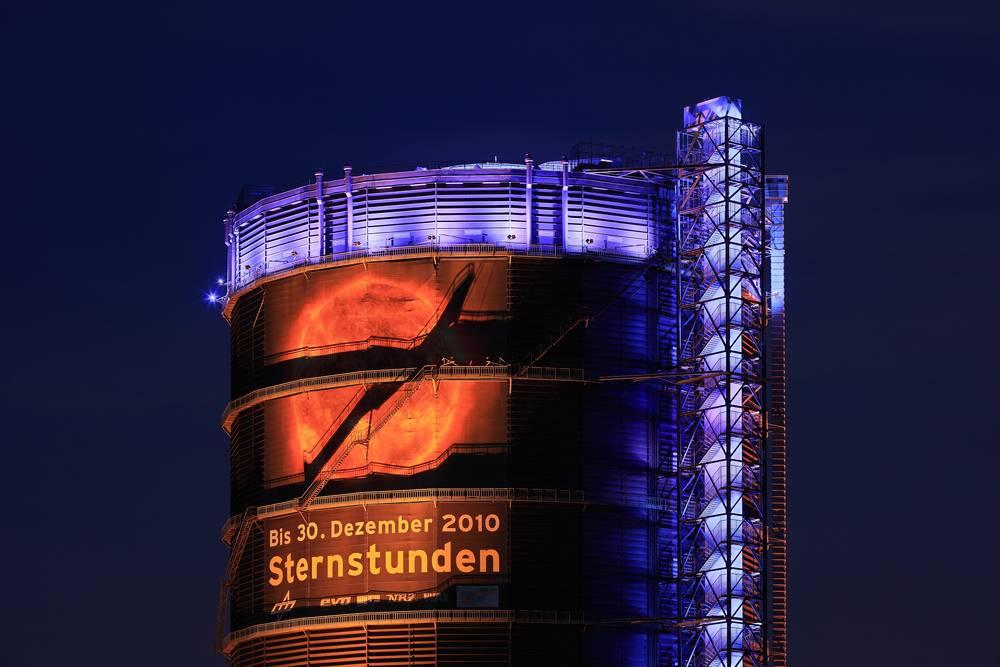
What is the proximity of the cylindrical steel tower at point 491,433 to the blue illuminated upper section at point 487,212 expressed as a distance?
8 centimetres

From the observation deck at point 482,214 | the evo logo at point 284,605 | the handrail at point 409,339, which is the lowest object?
the evo logo at point 284,605

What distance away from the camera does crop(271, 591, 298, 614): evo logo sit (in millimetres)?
80562

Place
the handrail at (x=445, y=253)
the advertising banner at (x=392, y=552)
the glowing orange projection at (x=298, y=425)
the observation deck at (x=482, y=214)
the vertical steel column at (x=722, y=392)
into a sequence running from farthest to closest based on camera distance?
the glowing orange projection at (x=298, y=425), the observation deck at (x=482, y=214), the handrail at (x=445, y=253), the vertical steel column at (x=722, y=392), the advertising banner at (x=392, y=552)

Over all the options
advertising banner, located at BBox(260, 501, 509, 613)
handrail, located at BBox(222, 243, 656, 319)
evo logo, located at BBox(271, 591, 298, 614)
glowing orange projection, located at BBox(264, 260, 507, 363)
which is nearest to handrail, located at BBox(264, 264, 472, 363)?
glowing orange projection, located at BBox(264, 260, 507, 363)

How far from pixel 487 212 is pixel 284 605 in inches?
581

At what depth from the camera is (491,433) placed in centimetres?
7938

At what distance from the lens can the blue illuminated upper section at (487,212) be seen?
81000mm

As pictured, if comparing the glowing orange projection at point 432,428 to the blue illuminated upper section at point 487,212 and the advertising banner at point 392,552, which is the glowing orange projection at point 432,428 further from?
the blue illuminated upper section at point 487,212

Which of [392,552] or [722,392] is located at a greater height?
[722,392]

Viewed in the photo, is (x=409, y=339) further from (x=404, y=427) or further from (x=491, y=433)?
(x=491, y=433)

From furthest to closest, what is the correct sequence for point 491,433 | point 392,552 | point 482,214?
point 482,214 → point 491,433 → point 392,552

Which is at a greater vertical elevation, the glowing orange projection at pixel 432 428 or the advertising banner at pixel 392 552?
the glowing orange projection at pixel 432 428

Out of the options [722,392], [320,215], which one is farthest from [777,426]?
[320,215]

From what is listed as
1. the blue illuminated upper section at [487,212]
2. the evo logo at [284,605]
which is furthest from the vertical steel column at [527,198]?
the evo logo at [284,605]
